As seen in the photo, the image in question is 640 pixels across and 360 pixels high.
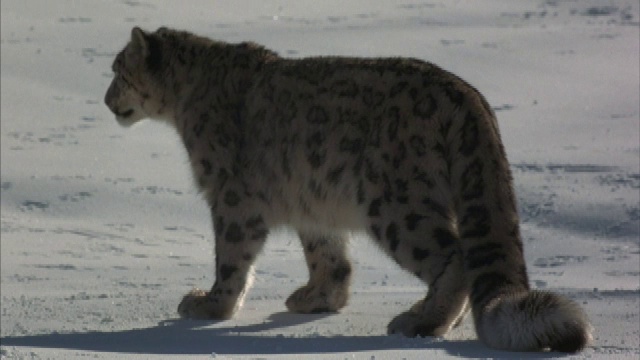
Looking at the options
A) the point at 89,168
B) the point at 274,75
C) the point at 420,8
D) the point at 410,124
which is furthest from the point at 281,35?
the point at 410,124

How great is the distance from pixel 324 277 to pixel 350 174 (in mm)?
942

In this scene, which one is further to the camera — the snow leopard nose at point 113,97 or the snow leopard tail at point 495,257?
the snow leopard nose at point 113,97

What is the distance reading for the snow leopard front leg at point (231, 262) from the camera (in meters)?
7.24

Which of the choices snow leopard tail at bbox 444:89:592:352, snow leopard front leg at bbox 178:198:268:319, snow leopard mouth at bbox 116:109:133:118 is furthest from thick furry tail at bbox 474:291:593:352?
snow leopard mouth at bbox 116:109:133:118

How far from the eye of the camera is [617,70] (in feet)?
46.8

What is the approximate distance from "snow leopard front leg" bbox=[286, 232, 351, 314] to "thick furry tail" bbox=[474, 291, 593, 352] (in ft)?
5.59

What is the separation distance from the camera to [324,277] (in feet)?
24.7

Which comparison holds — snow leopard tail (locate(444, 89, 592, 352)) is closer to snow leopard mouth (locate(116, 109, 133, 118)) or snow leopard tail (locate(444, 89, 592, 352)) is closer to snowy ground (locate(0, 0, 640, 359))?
snowy ground (locate(0, 0, 640, 359))

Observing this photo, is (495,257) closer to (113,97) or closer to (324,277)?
(324,277)

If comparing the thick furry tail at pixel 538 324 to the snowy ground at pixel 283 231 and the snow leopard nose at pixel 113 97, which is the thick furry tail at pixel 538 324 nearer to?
the snowy ground at pixel 283 231

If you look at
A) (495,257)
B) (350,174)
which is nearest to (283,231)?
(350,174)

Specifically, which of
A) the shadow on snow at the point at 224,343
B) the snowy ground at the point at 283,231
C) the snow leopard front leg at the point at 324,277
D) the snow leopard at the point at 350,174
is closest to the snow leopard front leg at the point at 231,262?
the snow leopard at the point at 350,174

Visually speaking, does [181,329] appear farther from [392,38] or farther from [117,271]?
[392,38]

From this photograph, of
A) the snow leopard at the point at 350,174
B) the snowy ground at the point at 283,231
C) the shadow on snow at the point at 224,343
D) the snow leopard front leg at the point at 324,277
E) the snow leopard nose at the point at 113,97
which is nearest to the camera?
the shadow on snow at the point at 224,343
